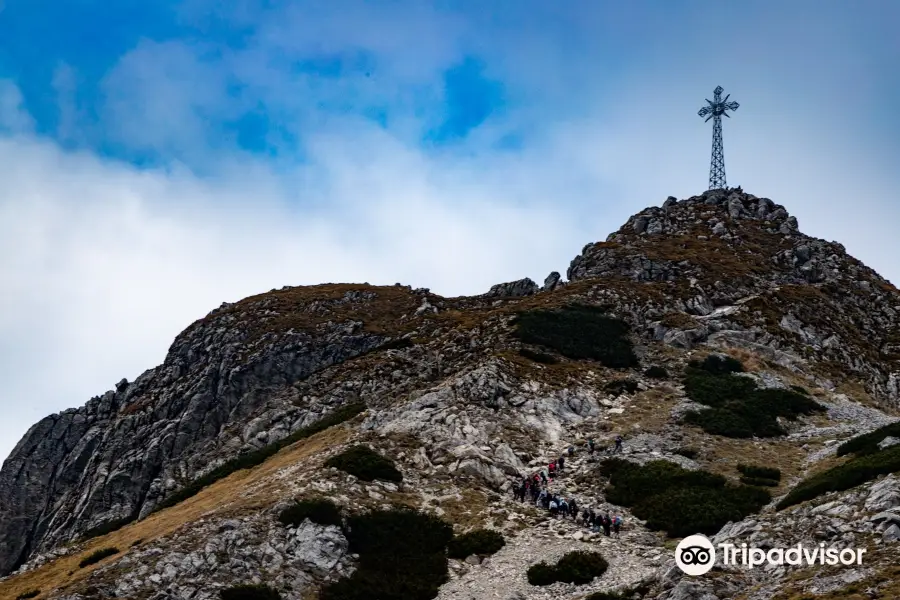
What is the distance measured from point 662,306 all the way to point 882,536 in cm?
5189

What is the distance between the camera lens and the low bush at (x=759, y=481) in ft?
127

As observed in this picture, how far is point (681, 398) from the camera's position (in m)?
53.8

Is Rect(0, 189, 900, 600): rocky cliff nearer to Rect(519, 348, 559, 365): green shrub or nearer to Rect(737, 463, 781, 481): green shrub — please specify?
Rect(519, 348, 559, 365): green shrub

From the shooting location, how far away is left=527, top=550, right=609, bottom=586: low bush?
29812 millimetres

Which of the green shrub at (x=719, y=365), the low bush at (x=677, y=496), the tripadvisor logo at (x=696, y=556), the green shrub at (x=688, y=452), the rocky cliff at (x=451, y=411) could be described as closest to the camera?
the tripadvisor logo at (x=696, y=556)

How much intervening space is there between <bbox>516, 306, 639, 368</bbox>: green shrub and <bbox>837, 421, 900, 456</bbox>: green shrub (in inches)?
853

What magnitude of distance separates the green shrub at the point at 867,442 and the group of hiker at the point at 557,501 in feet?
41.1

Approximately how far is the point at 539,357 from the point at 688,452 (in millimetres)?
17379

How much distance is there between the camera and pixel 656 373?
2340 inches

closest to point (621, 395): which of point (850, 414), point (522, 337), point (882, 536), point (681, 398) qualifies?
point (681, 398)

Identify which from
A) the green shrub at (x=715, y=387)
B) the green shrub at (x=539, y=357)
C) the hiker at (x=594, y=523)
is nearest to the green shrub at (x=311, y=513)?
the hiker at (x=594, y=523)

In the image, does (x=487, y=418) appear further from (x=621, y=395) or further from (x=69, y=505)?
(x=69, y=505)

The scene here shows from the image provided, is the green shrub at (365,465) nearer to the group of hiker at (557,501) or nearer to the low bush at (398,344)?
the group of hiker at (557,501)

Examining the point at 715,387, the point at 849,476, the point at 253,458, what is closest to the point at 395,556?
the point at 849,476
